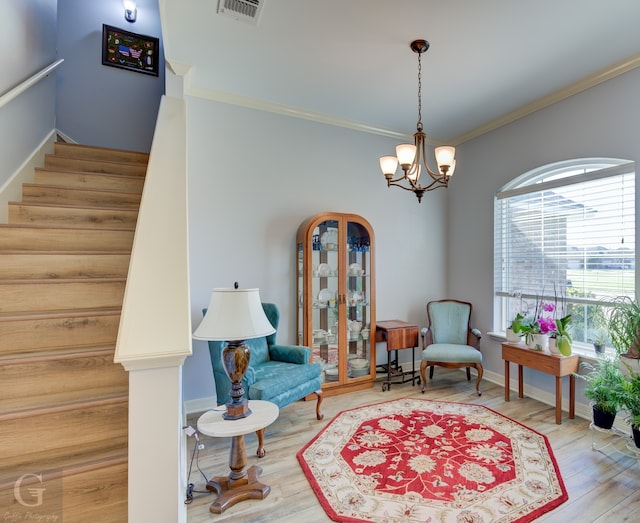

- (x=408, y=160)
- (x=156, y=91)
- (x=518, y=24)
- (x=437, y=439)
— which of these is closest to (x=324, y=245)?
(x=408, y=160)

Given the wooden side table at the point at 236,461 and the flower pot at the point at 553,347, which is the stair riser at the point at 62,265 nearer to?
the wooden side table at the point at 236,461

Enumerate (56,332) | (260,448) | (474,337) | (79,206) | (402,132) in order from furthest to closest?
(402,132) → (474,337) → (79,206) → (260,448) → (56,332)

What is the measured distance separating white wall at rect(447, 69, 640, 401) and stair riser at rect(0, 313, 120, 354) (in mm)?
3886

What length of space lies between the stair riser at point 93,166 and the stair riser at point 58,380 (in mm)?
2102

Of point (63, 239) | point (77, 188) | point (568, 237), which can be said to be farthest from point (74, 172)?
point (568, 237)

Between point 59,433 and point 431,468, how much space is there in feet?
7.14

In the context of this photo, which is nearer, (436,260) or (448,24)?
(448,24)

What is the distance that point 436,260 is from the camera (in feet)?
14.7

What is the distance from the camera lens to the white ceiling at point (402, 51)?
218cm

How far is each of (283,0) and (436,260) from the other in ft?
11.3

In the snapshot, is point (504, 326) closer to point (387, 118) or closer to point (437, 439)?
point (437, 439)

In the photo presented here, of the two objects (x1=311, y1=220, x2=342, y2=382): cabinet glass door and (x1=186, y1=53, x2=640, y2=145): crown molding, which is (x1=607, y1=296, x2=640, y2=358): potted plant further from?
(x1=311, y1=220, x2=342, y2=382): cabinet glass door

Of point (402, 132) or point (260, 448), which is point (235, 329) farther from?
point (402, 132)

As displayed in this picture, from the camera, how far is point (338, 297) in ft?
11.6
